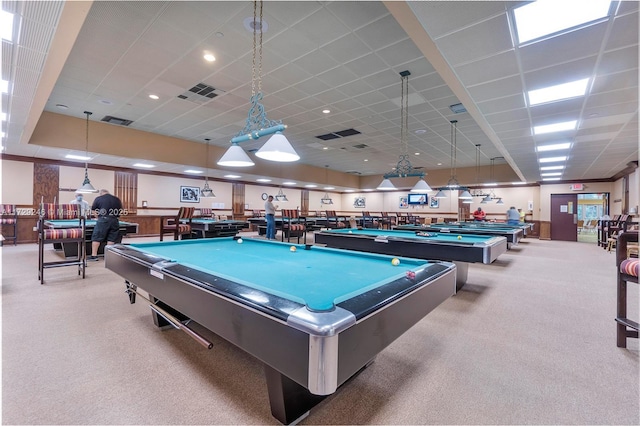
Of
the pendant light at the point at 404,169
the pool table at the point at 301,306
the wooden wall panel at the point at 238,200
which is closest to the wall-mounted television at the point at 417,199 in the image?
the wooden wall panel at the point at 238,200

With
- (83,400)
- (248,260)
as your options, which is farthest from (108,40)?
(83,400)

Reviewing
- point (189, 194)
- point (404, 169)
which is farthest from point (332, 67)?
point (189, 194)

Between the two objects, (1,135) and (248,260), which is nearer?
(248,260)

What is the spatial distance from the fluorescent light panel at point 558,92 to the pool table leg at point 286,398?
186 inches

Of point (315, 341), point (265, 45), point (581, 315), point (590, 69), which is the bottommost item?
point (581, 315)

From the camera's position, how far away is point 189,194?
12.7 metres

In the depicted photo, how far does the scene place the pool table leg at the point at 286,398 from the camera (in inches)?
58.6

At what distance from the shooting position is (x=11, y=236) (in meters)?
8.68

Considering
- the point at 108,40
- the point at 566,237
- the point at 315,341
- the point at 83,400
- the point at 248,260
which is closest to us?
the point at 315,341

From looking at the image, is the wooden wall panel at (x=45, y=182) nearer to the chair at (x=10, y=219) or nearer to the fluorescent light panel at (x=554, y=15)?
the chair at (x=10, y=219)

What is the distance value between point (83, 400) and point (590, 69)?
5.65 meters

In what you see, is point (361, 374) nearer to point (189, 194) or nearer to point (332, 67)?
point (332, 67)

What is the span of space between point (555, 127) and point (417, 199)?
1126cm

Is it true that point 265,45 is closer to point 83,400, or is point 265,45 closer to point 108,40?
point 108,40
